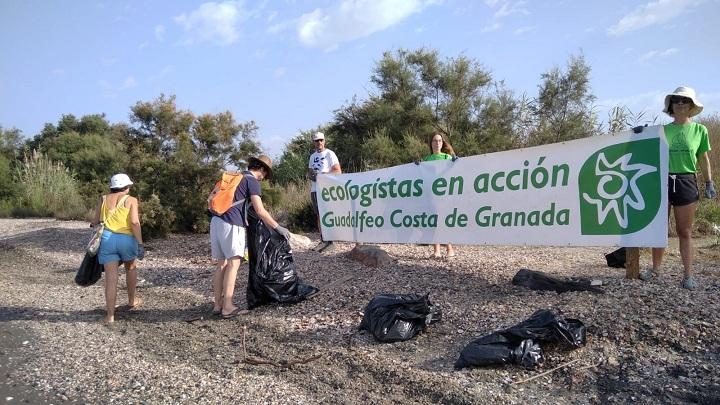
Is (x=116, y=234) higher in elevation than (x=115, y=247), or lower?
higher

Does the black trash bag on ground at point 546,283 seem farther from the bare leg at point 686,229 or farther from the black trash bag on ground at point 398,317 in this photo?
the black trash bag on ground at point 398,317

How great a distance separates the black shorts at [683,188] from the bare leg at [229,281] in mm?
4649

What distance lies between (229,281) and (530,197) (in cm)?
356

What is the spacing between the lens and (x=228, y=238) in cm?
605

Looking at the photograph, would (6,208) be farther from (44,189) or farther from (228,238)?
(228,238)

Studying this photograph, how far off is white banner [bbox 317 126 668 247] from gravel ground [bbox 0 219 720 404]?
0.53m

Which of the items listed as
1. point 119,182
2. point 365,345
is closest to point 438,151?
point 365,345

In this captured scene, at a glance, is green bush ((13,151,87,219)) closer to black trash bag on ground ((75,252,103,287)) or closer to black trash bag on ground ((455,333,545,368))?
black trash bag on ground ((75,252,103,287))

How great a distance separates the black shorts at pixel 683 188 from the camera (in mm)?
5492

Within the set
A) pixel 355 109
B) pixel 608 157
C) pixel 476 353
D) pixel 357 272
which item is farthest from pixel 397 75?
pixel 476 353

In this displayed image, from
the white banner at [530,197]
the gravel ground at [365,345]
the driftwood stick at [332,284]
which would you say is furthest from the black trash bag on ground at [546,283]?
the driftwood stick at [332,284]

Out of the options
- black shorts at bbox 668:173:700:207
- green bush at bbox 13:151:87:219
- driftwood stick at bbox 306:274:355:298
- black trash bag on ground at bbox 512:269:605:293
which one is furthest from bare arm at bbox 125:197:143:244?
green bush at bbox 13:151:87:219

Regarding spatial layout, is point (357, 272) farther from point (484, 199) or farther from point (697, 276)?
point (697, 276)

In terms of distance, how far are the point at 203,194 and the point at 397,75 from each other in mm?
8443
